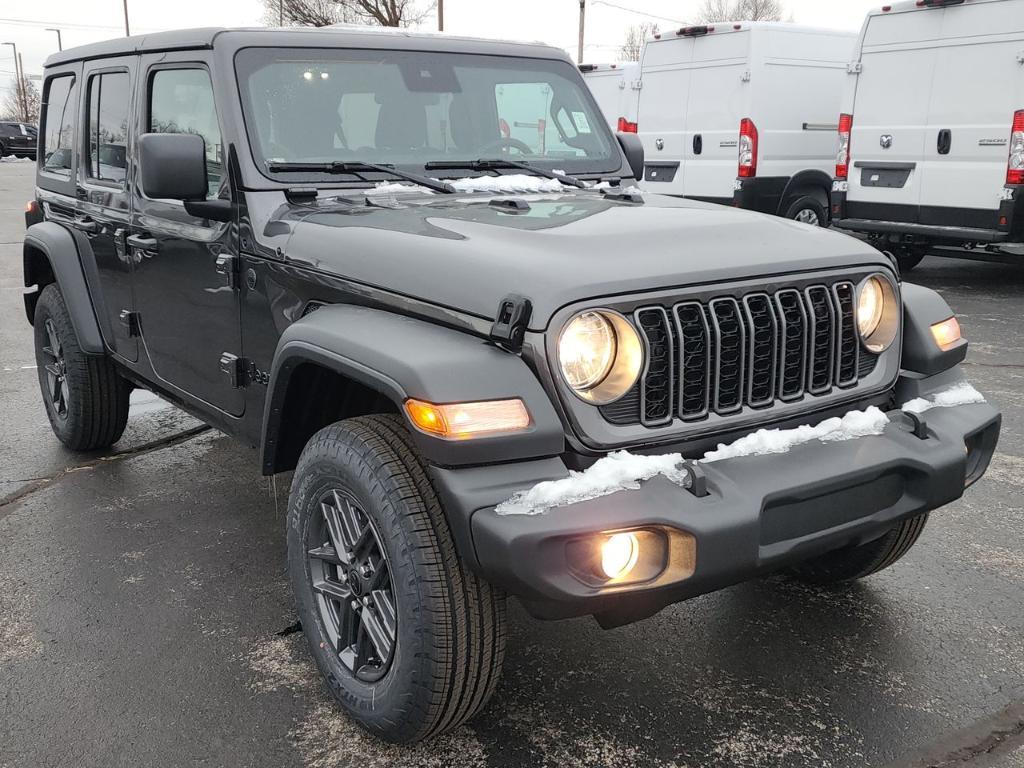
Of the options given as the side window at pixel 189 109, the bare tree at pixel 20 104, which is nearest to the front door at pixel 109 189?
the side window at pixel 189 109

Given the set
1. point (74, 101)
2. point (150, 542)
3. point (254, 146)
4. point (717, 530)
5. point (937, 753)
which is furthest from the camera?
point (74, 101)

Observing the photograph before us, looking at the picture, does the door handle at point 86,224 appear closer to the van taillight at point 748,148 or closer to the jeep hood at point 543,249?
the jeep hood at point 543,249

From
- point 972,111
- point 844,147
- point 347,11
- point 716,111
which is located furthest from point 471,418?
point 347,11

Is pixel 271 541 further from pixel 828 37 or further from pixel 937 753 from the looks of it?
pixel 828 37

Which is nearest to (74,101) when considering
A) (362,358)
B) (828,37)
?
(362,358)

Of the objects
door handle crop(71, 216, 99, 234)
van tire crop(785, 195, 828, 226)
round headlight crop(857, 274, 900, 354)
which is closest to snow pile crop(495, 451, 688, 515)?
round headlight crop(857, 274, 900, 354)

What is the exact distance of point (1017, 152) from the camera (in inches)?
338

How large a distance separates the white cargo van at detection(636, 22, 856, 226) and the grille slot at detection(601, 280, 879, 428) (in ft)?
28.3

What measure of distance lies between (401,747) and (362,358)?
1035 millimetres

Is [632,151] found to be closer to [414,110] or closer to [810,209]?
[414,110]

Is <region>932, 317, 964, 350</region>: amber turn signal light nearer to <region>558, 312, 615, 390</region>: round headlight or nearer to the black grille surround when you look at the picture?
the black grille surround

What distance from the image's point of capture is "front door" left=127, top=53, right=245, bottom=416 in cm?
339

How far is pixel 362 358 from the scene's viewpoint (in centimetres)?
239

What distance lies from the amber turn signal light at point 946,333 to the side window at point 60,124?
383 centimetres
